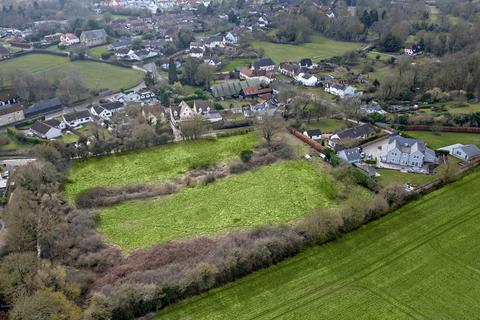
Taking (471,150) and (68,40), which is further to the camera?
(68,40)

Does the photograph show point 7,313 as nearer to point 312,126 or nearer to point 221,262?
point 221,262

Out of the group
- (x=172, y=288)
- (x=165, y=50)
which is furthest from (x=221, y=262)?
(x=165, y=50)

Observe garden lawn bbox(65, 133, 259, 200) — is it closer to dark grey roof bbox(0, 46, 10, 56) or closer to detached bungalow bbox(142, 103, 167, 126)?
detached bungalow bbox(142, 103, 167, 126)

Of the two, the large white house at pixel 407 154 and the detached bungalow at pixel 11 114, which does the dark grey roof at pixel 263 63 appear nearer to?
the large white house at pixel 407 154

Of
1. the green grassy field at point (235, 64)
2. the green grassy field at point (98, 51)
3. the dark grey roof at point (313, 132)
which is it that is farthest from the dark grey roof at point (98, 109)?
the green grassy field at point (98, 51)

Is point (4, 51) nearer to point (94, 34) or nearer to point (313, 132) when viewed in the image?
point (94, 34)

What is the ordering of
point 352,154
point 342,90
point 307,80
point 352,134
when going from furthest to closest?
point 307,80 → point 342,90 → point 352,134 → point 352,154

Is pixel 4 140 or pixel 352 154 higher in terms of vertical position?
pixel 352 154

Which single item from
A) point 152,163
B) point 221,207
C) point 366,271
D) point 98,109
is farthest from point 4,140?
point 366,271

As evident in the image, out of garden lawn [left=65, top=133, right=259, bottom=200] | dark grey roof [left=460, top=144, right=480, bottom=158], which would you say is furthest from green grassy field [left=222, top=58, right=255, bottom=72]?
dark grey roof [left=460, top=144, right=480, bottom=158]
